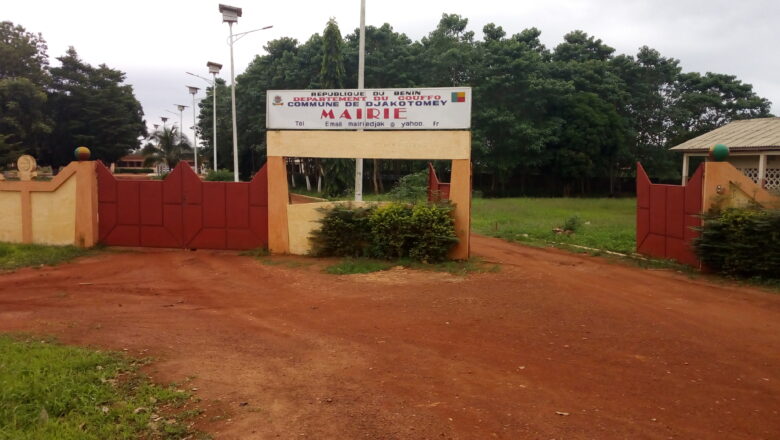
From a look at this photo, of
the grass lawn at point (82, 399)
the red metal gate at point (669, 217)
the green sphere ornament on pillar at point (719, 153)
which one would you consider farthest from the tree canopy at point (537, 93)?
the grass lawn at point (82, 399)

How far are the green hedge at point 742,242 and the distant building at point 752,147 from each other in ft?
30.7

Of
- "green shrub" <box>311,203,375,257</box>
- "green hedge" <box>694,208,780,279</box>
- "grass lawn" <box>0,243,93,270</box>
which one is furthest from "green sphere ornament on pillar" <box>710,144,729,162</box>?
"grass lawn" <box>0,243,93,270</box>

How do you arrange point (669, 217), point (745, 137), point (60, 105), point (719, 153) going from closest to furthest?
1. point (719, 153)
2. point (669, 217)
3. point (745, 137)
4. point (60, 105)

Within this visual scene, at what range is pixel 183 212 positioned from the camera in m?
13.4

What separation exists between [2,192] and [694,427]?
14947 millimetres

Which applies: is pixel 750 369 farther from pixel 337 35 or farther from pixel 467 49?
pixel 467 49

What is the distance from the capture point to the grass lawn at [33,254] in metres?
11.9

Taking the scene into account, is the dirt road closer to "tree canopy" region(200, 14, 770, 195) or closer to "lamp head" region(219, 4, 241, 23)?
"lamp head" region(219, 4, 241, 23)

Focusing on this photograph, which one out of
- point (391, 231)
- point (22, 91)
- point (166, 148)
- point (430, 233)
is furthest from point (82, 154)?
point (166, 148)

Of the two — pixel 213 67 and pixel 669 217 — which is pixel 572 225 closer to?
pixel 669 217

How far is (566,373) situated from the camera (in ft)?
17.7

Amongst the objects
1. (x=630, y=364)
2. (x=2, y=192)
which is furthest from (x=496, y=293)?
(x=2, y=192)

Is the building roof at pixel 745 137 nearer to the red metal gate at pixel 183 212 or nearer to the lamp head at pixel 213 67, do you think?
the red metal gate at pixel 183 212

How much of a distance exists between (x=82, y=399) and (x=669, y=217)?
36.3 ft
